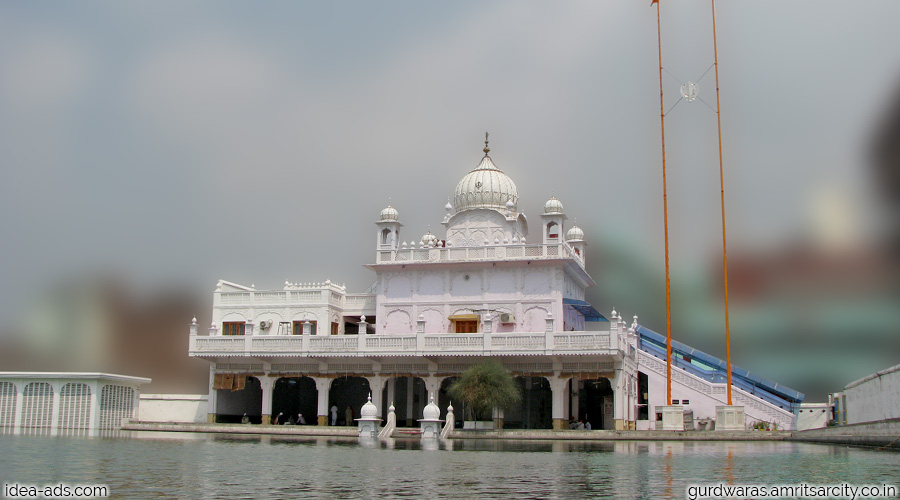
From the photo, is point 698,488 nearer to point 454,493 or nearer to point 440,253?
point 454,493

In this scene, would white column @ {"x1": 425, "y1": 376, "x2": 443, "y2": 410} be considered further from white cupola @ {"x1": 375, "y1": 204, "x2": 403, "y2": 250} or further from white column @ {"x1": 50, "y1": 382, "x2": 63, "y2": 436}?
white column @ {"x1": 50, "y1": 382, "x2": 63, "y2": 436}

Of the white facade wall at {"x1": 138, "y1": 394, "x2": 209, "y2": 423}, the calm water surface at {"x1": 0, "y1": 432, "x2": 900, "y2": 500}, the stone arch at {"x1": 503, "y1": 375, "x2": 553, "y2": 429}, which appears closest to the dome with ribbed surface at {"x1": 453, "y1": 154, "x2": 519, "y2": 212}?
the stone arch at {"x1": 503, "y1": 375, "x2": 553, "y2": 429}

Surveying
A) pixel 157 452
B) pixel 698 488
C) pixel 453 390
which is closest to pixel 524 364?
pixel 453 390

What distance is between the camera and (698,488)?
1420 centimetres

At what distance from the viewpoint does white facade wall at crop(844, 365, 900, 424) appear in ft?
84.2

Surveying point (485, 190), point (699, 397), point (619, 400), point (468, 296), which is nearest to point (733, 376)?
point (699, 397)

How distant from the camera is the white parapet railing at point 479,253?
4497 centimetres

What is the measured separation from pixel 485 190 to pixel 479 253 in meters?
5.15

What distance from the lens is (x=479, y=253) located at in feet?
151

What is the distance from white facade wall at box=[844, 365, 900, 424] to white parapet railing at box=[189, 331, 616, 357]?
1000 centimetres

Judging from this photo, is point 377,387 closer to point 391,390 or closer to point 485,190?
point 391,390

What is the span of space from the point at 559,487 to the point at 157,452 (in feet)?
39.8

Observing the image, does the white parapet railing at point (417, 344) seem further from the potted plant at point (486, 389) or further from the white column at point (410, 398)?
the white column at point (410, 398)

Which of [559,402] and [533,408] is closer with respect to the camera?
[559,402]
